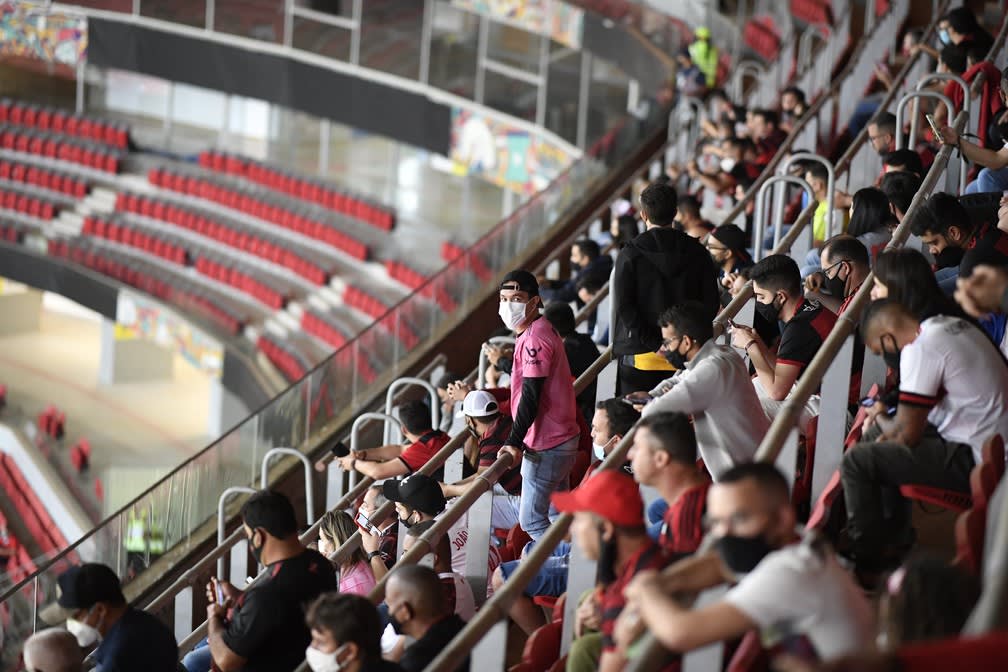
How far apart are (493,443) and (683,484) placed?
201 cm

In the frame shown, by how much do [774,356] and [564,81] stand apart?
13.0 m

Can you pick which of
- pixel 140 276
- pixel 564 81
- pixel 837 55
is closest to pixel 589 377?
pixel 837 55

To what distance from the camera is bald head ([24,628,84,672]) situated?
4.80m

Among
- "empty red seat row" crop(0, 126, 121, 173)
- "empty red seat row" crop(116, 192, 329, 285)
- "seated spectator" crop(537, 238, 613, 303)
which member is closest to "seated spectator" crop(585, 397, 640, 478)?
"seated spectator" crop(537, 238, 613, 303)

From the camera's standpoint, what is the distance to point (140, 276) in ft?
67.3

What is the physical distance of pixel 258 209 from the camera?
20.5 metres

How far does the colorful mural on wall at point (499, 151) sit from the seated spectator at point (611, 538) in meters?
14.3

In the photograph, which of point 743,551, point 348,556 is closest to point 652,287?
point 348,556

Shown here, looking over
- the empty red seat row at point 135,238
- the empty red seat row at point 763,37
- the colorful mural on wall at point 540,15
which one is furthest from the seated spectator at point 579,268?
the empty red seat row at point 135,238

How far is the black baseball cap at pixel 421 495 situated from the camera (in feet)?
17.2

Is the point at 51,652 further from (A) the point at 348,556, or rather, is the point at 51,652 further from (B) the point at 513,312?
(B) the point at 513,312

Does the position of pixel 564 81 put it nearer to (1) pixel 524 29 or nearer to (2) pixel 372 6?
(1) pixel 524 29

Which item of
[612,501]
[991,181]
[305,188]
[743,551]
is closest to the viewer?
[743,551]

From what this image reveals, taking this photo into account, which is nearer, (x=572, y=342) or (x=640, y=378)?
(x=640, y=378)
